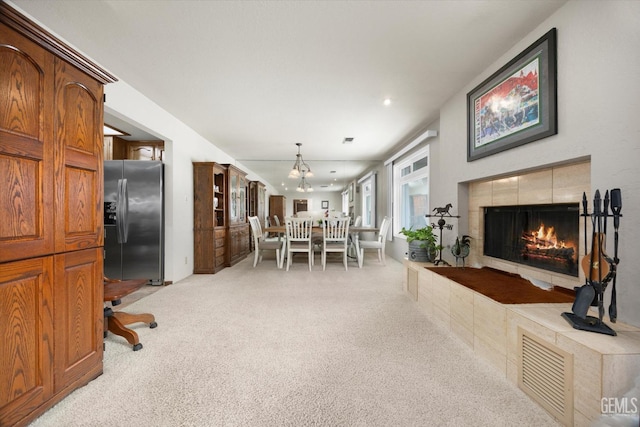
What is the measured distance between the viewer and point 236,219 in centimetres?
583

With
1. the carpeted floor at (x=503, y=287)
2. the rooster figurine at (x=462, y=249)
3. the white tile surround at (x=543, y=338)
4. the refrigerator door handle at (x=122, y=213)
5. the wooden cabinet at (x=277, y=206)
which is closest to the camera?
the white tile surround at (x=543, y=338)

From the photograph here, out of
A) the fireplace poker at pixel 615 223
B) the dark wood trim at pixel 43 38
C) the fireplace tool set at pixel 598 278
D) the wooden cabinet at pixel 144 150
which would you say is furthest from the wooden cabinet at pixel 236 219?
the fireplace poker at pixel 615 223

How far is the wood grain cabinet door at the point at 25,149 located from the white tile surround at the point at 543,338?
8.33 feet

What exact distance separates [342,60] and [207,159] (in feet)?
12.2

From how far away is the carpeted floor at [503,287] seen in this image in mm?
1855

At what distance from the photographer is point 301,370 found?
1768 mm

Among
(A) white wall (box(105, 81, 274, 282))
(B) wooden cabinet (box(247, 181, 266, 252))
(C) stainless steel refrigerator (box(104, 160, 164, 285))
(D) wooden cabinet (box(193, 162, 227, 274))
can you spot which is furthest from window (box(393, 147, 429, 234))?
(C) stainless steel refrigerator (box(104, 160, 164, 285))

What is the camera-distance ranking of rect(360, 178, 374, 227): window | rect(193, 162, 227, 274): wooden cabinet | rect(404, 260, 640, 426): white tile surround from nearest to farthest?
rect(404, 260, 640, 426): white tile surround < rect(193, 162, 227, 274): wooden cabinet < rect(360, 178, 374, 227): window

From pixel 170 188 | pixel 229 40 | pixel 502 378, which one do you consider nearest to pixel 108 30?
pixel 229 40

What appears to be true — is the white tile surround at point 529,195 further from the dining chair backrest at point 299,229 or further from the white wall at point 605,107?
the dining chair backrest at point 299,229

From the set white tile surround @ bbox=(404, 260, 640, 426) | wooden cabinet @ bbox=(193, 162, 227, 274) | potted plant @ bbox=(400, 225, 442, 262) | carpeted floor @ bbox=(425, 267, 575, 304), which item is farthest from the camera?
wooden cabinet @ bbox=(193, 162, 227, 274)

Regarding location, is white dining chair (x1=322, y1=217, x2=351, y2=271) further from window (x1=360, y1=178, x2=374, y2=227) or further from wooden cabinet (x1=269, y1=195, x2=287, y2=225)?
wooden cabinet (x1=269, y1=195, x2=287, y2=225)

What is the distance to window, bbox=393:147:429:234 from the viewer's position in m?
4.89

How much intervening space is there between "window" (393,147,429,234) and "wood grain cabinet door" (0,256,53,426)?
4638mm
